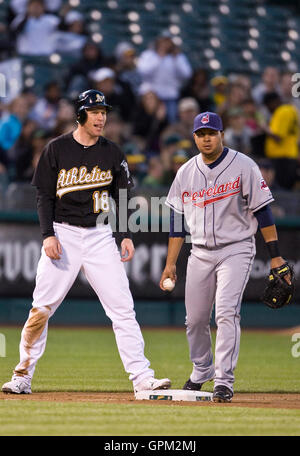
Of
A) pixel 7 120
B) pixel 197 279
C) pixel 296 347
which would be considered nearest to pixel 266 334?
pixel 296 347

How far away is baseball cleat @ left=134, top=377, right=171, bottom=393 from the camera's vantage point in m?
7.12

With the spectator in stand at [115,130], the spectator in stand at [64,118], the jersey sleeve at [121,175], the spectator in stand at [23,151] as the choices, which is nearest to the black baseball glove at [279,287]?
the jersey sleeve at [121,175]

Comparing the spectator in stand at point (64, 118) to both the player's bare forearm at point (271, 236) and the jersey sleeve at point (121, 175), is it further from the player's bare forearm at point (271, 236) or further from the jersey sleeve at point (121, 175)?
the player's bare forearm at point (271, 236)

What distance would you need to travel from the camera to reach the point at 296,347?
39.2ft

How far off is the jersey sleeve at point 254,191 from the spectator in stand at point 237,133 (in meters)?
7.70

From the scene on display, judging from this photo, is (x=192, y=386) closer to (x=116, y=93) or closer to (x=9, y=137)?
(x=9, y=137)

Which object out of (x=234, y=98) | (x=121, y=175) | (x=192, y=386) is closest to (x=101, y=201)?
(x=121, y=175)

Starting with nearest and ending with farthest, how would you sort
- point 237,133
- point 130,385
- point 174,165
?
point 130,385, point 174,165, point 237,133

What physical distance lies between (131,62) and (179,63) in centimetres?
79

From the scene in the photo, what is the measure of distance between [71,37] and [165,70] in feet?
5.61

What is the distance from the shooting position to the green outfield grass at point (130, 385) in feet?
18.8

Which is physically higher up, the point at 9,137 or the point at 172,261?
the point at 9,137

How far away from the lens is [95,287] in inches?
287

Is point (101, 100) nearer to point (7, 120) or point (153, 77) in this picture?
point (7, 120)
